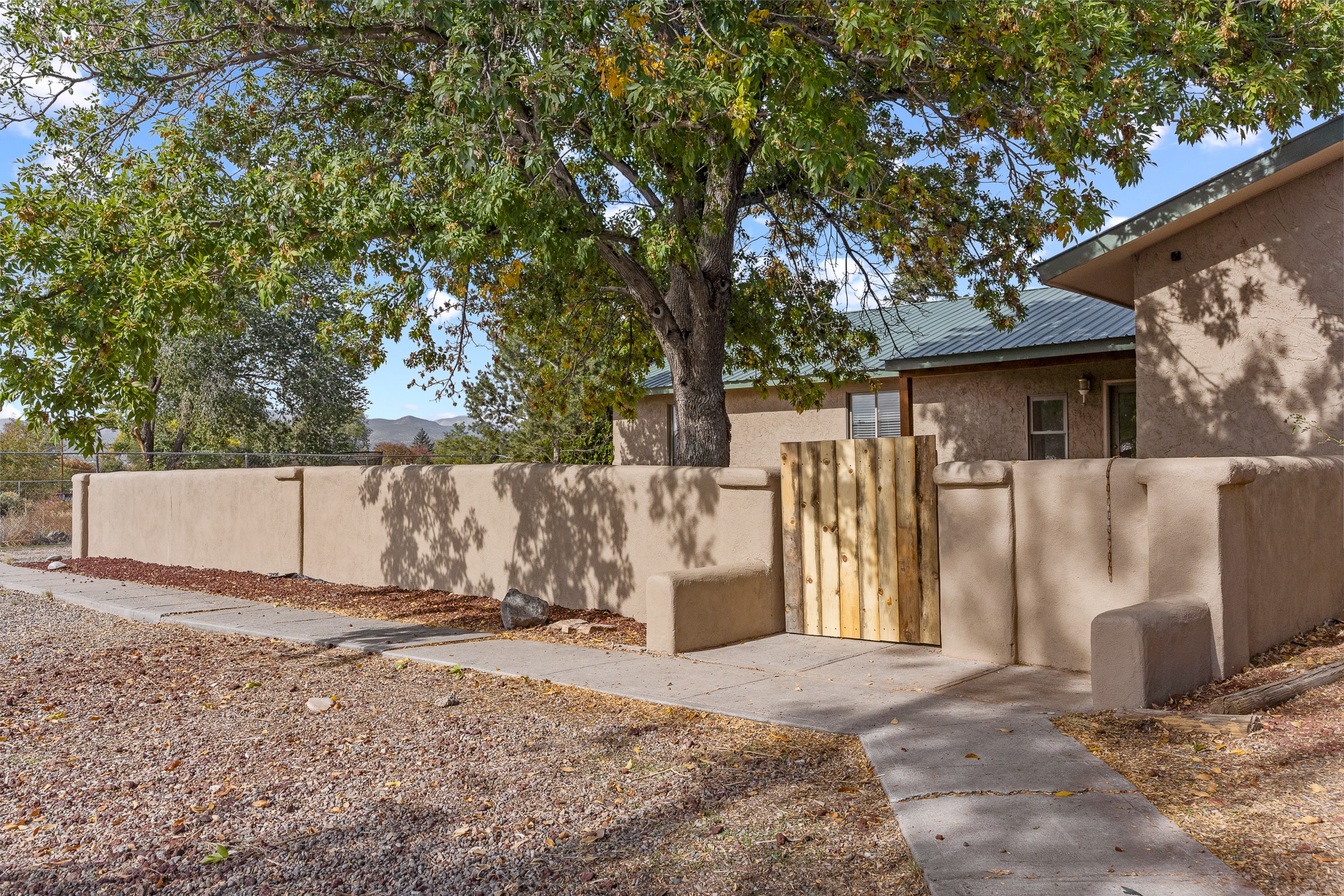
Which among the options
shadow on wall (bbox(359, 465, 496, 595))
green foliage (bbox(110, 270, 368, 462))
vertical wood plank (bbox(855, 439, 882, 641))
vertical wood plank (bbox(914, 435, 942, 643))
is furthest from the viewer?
green foliage (bbox(110, 270, 368, 462))

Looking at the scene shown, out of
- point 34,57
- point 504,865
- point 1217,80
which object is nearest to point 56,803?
point 504,865

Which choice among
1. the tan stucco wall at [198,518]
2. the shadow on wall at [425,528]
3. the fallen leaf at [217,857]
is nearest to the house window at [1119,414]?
the shadow on wall at [425,528]

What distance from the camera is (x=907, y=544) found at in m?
8.25

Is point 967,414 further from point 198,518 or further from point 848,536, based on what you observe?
point 198,518

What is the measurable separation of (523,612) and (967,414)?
8726mm

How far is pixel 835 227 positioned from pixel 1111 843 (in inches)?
366

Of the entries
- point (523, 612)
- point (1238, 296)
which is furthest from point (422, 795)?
point (1238, 296)

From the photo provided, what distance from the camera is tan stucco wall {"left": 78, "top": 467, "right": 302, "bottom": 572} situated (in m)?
15.2

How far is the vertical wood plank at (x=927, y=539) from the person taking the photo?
26.7ft

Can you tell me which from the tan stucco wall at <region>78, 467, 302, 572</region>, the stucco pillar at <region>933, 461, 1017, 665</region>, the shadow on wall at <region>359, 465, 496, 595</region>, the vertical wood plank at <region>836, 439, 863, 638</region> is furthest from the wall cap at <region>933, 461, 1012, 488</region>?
the tan stucco wall at <region>78, 467, 302, 572</region>

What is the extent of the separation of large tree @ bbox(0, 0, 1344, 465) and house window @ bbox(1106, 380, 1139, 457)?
3353 mm

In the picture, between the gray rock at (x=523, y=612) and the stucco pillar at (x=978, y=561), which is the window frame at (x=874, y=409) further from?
the stucco pillar at (x=978, y=561)

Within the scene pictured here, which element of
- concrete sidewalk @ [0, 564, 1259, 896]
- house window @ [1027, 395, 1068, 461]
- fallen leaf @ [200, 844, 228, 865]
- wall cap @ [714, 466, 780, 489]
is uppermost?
house window @ [1027, 395, 1068, 461]

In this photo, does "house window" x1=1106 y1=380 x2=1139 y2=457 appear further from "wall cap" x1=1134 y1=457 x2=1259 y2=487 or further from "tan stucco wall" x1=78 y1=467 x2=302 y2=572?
"tan stucco wall" x1=78 y1=467 x2=302 y2=572
